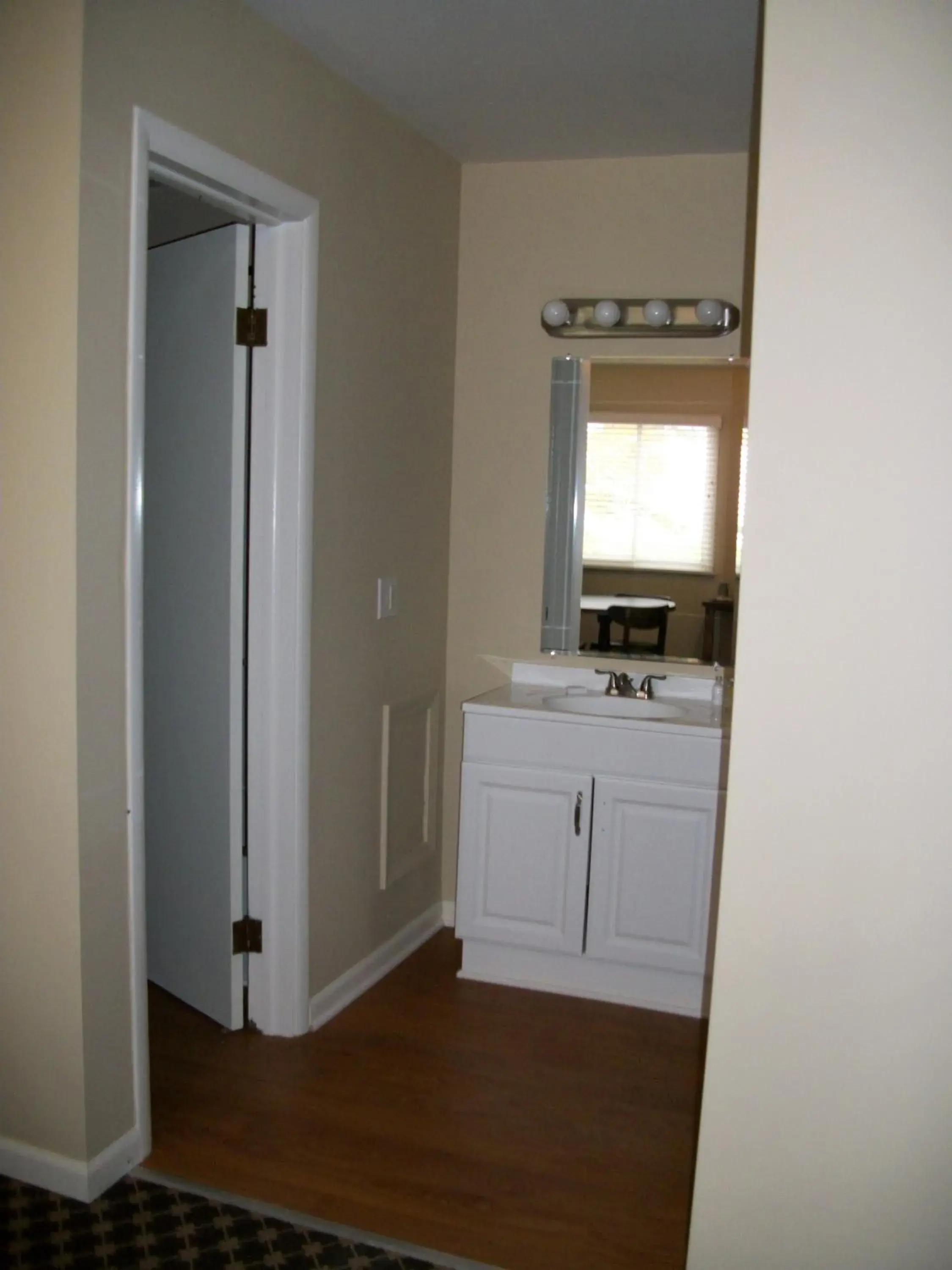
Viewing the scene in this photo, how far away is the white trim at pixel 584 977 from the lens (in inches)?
123

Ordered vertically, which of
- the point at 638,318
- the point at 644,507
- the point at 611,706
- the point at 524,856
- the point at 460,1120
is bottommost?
the point at 460,1120

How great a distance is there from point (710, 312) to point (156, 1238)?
2775 mm

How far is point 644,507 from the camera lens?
3.40m

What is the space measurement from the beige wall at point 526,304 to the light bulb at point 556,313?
8cm

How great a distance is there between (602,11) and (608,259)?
1089 mm

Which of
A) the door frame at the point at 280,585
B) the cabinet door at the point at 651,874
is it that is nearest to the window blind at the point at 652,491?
the cabinet door at the point at 651,874

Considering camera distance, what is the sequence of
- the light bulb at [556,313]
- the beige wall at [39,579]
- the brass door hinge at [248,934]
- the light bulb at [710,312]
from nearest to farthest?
the beige wall at [39,579] → the brass door hinge at [248,934] → the light bulb at [710,312] → the light bulb at [556,313]

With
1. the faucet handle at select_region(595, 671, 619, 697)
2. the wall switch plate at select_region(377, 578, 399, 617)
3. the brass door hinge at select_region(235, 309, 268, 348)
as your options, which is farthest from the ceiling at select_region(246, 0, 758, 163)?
the faucet handle at select_region(595, 671, 619, 697)

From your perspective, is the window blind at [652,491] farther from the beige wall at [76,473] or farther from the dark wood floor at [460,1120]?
the dark wood floor at [460,1120]

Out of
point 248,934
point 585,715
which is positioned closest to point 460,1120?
point 248,934

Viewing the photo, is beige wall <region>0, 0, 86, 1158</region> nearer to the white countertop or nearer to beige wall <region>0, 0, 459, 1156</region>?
beige wall <region>0, 0, 459, 1156</region>

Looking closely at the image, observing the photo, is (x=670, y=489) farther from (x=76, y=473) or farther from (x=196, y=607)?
(x=76, y=473)

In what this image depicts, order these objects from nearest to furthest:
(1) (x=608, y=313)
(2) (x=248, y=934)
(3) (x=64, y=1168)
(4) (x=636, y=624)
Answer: (3) (x=64, y=1168) < (2) (x=248, y=934) < (1) (x=608, y=313) < (4) (x=636, y=624)

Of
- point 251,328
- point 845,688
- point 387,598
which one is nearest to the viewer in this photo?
point 845,688
